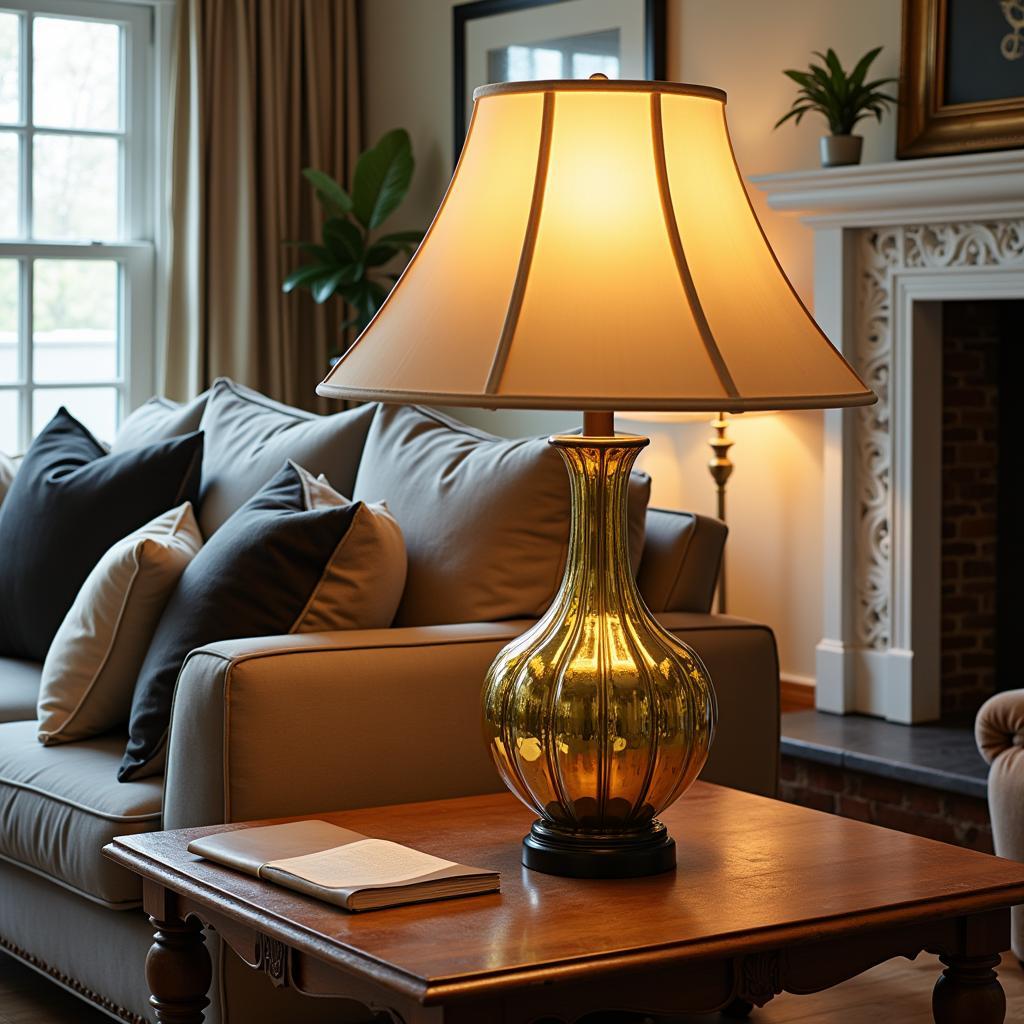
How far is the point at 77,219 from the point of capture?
5.54 metres

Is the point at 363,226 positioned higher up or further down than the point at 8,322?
higher up

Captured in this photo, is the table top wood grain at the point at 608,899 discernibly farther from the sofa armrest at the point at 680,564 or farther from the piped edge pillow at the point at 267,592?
the sofa armrest at the point at 680,564

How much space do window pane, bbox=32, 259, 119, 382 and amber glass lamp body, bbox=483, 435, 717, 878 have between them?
3.96 m

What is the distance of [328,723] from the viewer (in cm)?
250

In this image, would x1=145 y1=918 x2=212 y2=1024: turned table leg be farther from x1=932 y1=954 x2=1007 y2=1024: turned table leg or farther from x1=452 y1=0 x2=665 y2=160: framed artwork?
x1=452 y1=0 x2=665 y2=160: framed artwork

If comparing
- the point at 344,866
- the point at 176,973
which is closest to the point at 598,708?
the point at 344,866

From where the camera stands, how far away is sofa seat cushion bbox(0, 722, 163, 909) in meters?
2.55

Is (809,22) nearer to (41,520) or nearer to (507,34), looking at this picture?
(507,34)

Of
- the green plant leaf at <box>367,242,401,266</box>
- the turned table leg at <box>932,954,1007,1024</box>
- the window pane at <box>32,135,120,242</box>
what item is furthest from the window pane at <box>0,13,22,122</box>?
the turned table leg at <box>932,954,1007,1024</box>

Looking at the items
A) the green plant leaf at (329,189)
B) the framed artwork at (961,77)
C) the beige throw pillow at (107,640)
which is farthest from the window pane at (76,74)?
the beige throw pillow at (107,640)

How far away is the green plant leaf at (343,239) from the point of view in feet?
18.0

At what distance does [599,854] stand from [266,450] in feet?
5.87

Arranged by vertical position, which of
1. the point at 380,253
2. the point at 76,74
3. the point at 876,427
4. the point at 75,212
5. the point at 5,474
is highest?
the point at 76,74

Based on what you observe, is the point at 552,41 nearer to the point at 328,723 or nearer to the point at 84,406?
the point at 84,406
